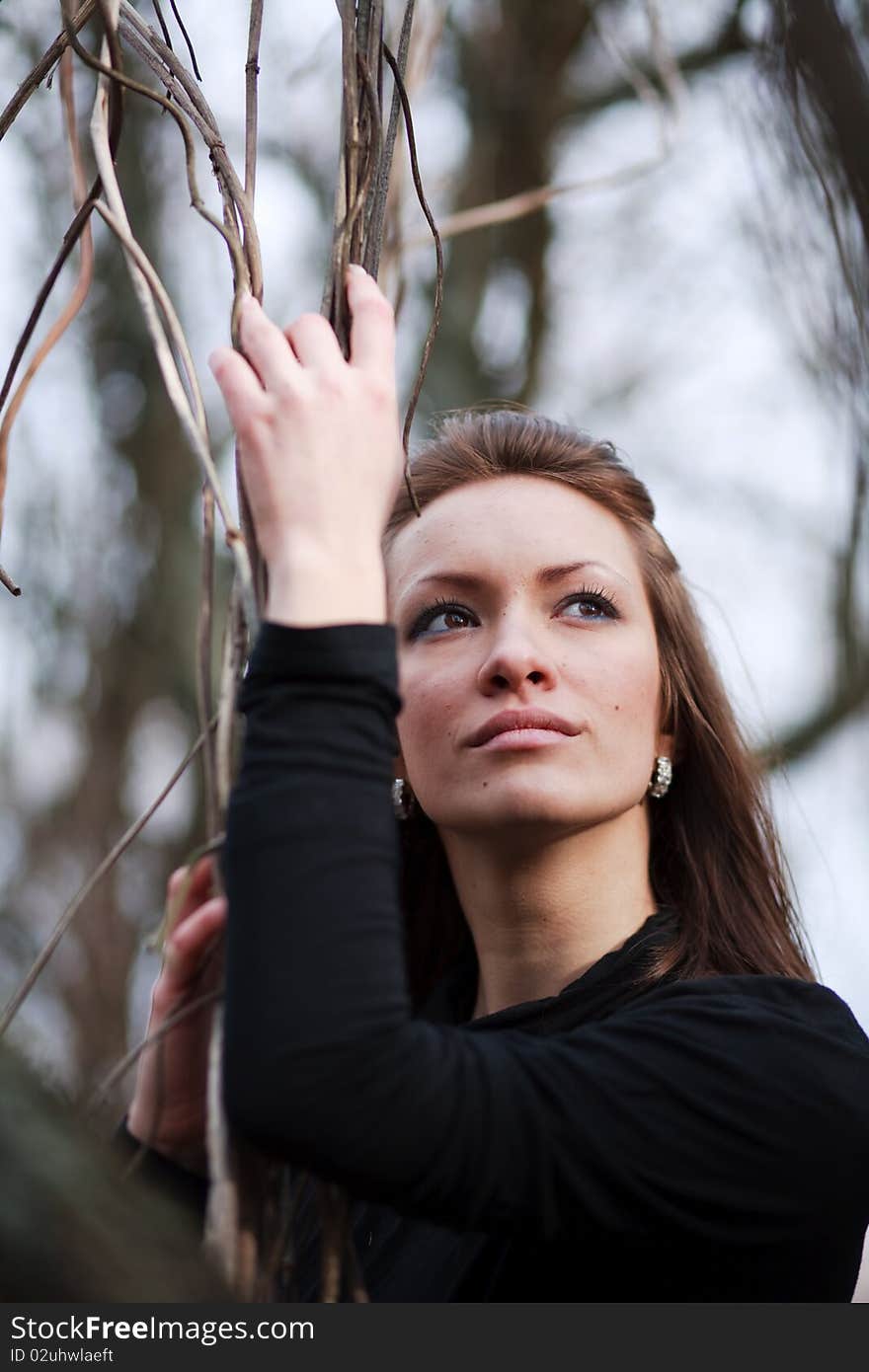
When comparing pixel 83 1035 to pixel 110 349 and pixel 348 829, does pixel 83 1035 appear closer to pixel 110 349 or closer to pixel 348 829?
pixel 110 349

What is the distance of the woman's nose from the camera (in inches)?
68.3

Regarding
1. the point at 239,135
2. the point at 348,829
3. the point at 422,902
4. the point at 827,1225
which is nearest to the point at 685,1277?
the point at 827,1225

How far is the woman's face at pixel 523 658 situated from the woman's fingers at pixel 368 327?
47 centimetres

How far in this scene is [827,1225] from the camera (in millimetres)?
1450

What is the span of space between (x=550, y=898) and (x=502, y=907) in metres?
0.08

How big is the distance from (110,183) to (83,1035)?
459 centimetres

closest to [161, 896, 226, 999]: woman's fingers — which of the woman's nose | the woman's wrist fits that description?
the woman's wrist

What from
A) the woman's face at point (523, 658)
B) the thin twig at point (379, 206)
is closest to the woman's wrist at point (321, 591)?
the thin twig at point (379, 206)

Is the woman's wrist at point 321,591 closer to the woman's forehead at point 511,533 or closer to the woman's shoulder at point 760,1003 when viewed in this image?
the woman's shoulder at point 760,1003

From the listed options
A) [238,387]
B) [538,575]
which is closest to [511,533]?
[538,575]

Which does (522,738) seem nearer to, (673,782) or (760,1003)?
(760,1003)

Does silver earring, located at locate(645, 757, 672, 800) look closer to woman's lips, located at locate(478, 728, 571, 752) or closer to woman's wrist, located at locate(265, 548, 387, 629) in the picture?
woman's lips, located at locate(478, 728, 571, 752)

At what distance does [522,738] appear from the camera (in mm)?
1715

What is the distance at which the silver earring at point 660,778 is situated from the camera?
→ 210 centimetres
